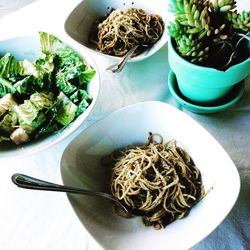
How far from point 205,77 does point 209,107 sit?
9cm

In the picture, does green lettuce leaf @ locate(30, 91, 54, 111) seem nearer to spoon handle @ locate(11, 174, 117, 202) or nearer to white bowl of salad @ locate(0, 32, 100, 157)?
white bowl of salad @ locate(0, 32, 100, 157)

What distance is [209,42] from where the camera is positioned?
0.59m

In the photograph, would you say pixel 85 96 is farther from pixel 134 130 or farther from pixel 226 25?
pixel 226 25

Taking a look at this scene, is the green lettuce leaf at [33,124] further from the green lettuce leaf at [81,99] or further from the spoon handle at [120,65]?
the spoon handle at [120,65]

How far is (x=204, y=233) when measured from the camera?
494 millimetres

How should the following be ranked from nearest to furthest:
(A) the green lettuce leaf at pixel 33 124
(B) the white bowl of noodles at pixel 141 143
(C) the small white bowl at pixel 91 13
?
(B) the white bowl of noodles at pixel 141 143, (A) the green lettuce leaf at pixel 33 124, (C) the small white bowl at pixel 91 13

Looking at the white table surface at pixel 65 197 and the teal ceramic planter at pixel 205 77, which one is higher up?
the teal ceramic planter at pixel 205 77

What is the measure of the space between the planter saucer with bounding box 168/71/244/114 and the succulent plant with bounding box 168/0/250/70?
96 mm

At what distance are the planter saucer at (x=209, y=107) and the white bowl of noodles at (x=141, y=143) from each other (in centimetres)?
8

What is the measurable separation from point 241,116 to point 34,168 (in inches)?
16.3

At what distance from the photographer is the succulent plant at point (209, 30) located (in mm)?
553

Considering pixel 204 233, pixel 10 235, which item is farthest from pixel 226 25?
pixel 10 235

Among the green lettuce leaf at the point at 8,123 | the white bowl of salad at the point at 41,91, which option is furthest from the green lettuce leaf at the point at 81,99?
the green lettuce leaf at the point at 8,123

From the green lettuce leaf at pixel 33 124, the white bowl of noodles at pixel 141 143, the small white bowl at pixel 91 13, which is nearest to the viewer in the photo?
the white bowl of noodles at pixel 141 143
